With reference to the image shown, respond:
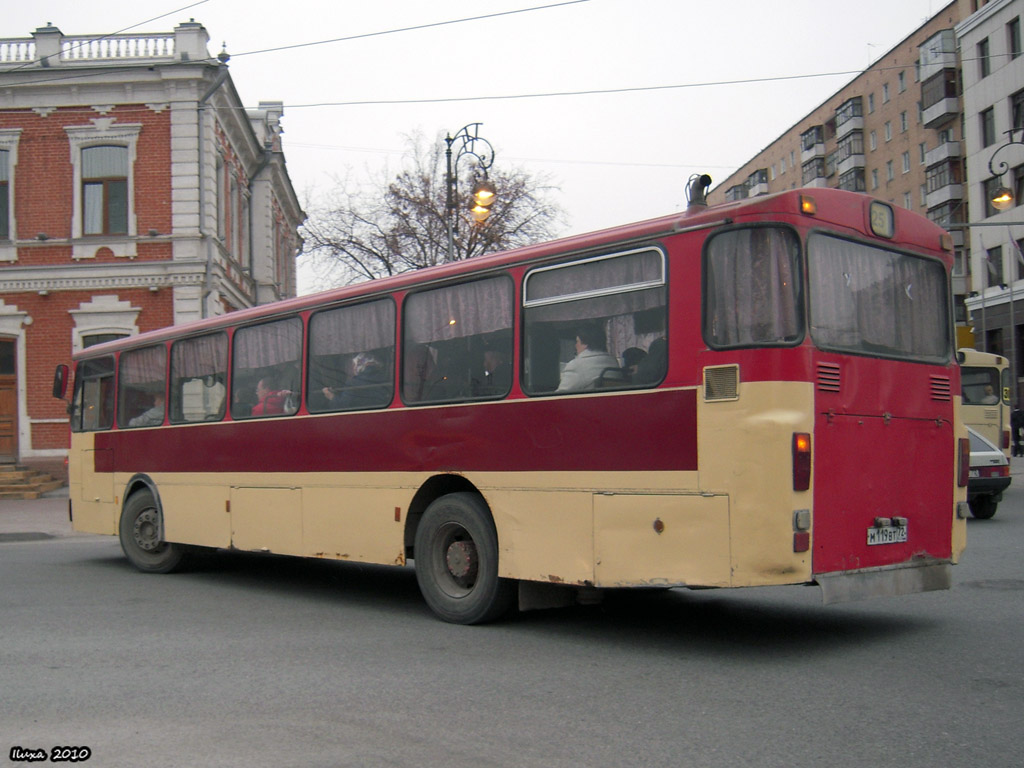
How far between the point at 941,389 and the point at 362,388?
4.68 metres

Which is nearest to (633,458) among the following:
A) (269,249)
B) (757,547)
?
(757,547)

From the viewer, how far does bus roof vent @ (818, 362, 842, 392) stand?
6.84 m

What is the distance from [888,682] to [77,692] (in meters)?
4.55

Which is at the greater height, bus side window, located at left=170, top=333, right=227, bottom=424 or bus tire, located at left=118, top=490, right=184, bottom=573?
bus side window, located at left=170, top=333, right=227, bottom=424

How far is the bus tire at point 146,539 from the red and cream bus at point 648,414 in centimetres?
258

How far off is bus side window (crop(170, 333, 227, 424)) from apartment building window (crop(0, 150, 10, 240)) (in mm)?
17567

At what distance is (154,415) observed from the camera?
12.6m

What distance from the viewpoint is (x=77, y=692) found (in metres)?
6.21

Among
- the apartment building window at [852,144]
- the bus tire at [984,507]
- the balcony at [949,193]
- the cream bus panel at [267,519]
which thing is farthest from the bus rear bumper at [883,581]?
the apartment building window at [852,144]

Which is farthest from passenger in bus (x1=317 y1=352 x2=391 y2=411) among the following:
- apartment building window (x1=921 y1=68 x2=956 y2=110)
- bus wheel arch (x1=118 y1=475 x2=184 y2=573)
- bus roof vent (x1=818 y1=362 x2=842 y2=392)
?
apartment building window (x1=921 y1=68 x2=956 y2=110)

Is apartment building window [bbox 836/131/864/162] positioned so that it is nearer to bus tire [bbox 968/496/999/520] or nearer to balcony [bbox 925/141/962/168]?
balcony [bbox 925/141/962/168]

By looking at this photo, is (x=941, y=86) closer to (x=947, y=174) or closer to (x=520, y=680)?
(x=947, y=174)

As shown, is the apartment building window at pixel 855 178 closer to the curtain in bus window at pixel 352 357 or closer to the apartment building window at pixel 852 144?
the apartment building window at pixel 852 144

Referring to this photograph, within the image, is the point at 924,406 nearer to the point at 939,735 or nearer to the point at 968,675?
the point at 968,675
